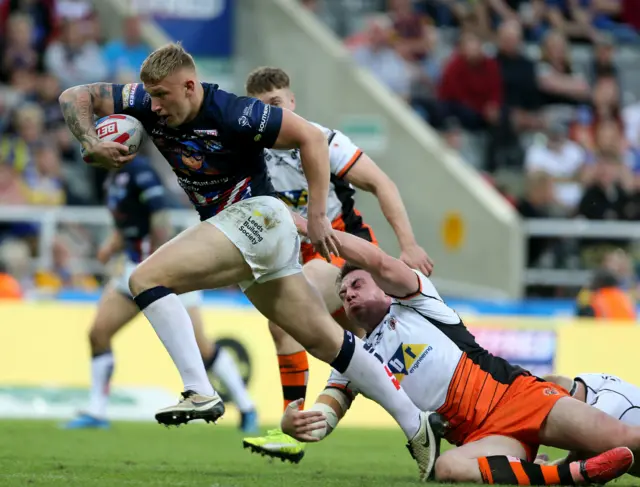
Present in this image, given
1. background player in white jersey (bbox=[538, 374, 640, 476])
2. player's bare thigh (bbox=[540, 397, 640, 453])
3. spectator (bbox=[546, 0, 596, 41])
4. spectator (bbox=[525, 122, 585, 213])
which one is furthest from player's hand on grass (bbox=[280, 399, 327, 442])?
spectator (bbox=[546, 0, 596, 41])

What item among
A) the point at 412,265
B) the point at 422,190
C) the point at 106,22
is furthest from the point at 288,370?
the point at 106,22

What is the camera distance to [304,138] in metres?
6.25

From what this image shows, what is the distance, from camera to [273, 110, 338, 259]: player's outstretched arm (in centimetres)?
624

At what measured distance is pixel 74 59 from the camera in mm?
16062

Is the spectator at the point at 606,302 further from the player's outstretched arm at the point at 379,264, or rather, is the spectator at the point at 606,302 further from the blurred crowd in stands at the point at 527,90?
the player's outstretched arm at the point at 379,264

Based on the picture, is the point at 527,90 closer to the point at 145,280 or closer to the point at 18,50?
the point at 18,50

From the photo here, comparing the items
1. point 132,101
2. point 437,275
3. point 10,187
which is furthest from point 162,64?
point 437,275

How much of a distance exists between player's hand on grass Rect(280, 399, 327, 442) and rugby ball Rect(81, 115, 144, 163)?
61.6 inches

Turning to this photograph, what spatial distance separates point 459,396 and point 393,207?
1.38 metres

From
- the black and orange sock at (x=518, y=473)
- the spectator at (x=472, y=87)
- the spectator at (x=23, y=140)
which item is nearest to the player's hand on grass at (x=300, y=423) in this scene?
the black and orange sock at (x=518, y=473)

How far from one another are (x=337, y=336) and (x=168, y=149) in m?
1.29

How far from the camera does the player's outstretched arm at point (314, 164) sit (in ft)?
20.5

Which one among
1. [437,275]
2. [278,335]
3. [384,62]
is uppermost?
[278,335]

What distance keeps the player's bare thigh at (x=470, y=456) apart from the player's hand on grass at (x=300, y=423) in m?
0.66
